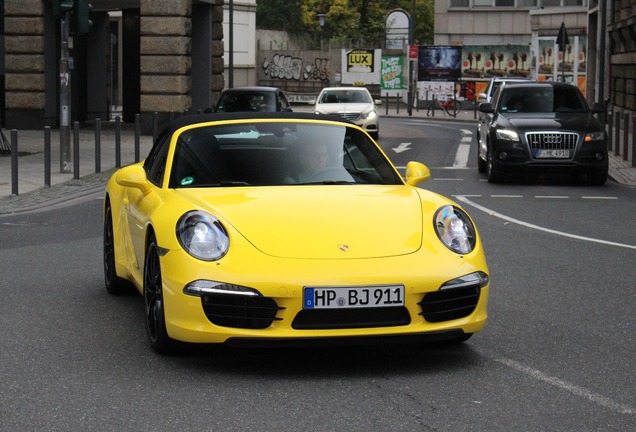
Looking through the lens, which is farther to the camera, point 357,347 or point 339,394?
point 357,347

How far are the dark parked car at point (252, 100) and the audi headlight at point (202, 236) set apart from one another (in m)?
21.1

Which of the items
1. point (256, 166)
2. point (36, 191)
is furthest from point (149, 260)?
point (36, 191)

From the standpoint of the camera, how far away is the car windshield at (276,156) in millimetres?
7398

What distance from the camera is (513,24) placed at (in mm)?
68625

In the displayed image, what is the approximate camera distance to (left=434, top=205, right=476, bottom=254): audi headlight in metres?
6.67

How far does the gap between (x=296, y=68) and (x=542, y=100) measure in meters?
57.3

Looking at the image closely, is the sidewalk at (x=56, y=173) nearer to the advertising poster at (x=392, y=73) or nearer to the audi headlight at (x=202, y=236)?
the audi headlight at (x=202, y=236)

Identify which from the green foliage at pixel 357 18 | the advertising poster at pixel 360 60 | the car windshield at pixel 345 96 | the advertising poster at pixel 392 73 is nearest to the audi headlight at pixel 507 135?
the car windshield at pixel 345 96

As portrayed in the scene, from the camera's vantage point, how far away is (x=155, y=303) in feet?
22.2

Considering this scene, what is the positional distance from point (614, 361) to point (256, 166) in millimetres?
2301

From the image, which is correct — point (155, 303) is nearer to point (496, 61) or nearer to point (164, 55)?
point (164, 55)

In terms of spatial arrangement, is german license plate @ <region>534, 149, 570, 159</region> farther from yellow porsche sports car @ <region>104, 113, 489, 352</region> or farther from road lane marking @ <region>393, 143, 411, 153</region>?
yellow porsche sports car @ <region>104, 113, 489, 352</region>

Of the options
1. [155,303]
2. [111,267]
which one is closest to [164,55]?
[111,267]

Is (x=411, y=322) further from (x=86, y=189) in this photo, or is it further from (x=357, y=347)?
(x=86, y=189)
